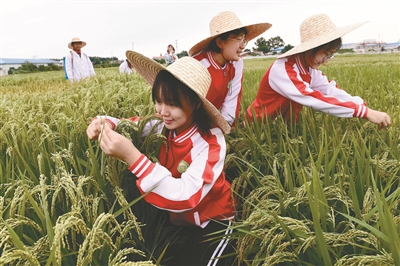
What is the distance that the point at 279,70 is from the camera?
2.21 metres

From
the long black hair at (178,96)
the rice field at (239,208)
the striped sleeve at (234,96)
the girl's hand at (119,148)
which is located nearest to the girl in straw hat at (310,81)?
the rice field at (239,208)

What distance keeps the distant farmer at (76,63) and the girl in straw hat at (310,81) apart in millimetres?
5088

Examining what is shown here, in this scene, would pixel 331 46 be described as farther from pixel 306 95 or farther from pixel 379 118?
→ pixel 379 118

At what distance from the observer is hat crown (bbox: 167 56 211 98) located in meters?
1.42

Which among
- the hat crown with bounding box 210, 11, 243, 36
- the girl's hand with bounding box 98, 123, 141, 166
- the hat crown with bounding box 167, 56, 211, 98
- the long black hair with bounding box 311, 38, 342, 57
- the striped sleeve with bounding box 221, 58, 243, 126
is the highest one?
the hat crown with bounding box 210, 11, 243, 36

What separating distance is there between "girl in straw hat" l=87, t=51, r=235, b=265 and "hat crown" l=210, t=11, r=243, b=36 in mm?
932

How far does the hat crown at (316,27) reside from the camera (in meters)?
2.18

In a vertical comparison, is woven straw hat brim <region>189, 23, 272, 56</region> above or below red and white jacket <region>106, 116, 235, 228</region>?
above

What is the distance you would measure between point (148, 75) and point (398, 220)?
1326 millimetres

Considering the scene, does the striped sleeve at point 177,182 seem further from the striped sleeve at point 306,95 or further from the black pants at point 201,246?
the striped sleeve at point 306,95

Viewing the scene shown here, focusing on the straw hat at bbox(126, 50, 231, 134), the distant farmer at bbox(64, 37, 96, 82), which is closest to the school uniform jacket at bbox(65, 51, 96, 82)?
the distant farmer at bbox(64, 37, 96, 82)

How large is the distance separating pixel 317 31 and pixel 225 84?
2.66ft

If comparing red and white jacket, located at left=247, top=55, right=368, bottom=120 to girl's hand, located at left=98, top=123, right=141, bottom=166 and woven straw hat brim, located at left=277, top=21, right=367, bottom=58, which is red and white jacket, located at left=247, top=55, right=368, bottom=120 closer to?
woven straw hat brim, located at left=277, top=21, right=367, bottom=58

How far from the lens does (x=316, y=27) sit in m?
2.20
